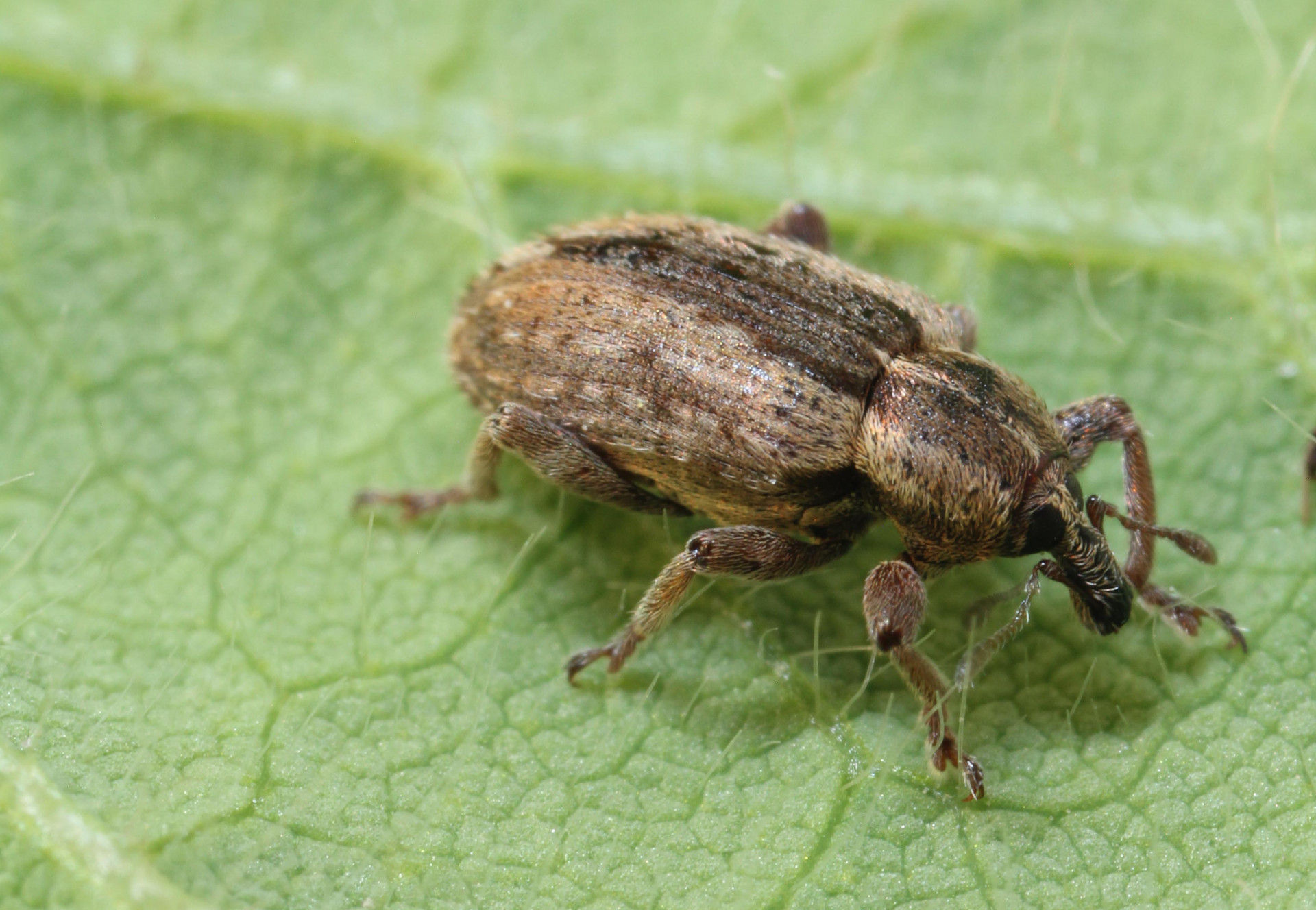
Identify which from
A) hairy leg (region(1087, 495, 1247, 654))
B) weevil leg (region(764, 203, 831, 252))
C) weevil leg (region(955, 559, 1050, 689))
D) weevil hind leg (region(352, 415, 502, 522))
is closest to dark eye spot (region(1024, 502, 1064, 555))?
weevil leg (region(955, 559, 1050, 689))

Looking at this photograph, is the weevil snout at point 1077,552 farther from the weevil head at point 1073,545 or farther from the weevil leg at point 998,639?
the weevil leg at point 998,639

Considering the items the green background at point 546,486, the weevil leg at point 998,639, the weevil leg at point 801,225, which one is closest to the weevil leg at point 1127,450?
the green background at point 546,486

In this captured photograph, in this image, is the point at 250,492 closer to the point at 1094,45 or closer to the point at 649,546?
the point at 649,546

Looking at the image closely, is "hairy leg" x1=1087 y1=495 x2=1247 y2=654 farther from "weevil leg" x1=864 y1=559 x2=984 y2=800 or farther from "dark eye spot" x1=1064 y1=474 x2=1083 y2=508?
"weevil leg" x1=864 y1=559 x2=984 y2=800

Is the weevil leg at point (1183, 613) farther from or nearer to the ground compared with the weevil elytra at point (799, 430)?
nearer to the ground

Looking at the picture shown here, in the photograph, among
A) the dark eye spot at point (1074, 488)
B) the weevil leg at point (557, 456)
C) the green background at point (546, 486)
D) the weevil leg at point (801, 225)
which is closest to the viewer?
the green background at point (546, 486)

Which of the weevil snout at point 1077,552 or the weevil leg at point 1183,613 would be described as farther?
the weevil leg at point 1183,613

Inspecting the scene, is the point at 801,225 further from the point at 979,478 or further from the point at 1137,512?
the point at 1137,512

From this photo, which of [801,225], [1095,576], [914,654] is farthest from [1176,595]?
[801,225]
